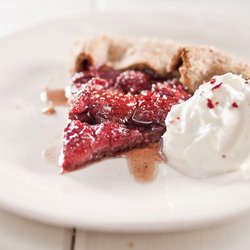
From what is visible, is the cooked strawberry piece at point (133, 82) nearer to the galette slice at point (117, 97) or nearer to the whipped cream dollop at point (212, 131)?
the galette slice at point (117, 97)

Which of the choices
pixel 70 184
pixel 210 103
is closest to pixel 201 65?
pixel 210 103

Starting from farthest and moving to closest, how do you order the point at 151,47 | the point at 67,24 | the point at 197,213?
the point at 67,24 → the point at 151,47 → the point at 197,213

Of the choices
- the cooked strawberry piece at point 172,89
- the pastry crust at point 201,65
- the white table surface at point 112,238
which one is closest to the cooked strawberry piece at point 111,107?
the cooked strawberry piece at point 172,89

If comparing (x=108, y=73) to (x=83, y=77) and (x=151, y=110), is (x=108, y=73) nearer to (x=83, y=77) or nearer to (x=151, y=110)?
(x=83, y=77)

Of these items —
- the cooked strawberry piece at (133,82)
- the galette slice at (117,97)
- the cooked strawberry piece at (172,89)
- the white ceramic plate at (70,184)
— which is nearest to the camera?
the white ceramic plate at (70,184)

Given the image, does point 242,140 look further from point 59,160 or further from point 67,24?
point 67,24

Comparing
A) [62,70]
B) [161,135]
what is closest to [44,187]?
[161,135]

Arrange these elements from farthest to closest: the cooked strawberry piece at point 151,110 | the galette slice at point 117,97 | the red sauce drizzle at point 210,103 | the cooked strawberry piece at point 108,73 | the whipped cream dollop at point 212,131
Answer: the cooked strawberry piece at point 108,73, the cooked strawberry piece at point 151,110, the galette slice at point 117,97, the red sauce drizzle at point 210,103, the whipped cream dollop at point 212,131

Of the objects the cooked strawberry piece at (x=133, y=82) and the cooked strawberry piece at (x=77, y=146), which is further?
the cooked strawberry piece at (x=133, y=82)
